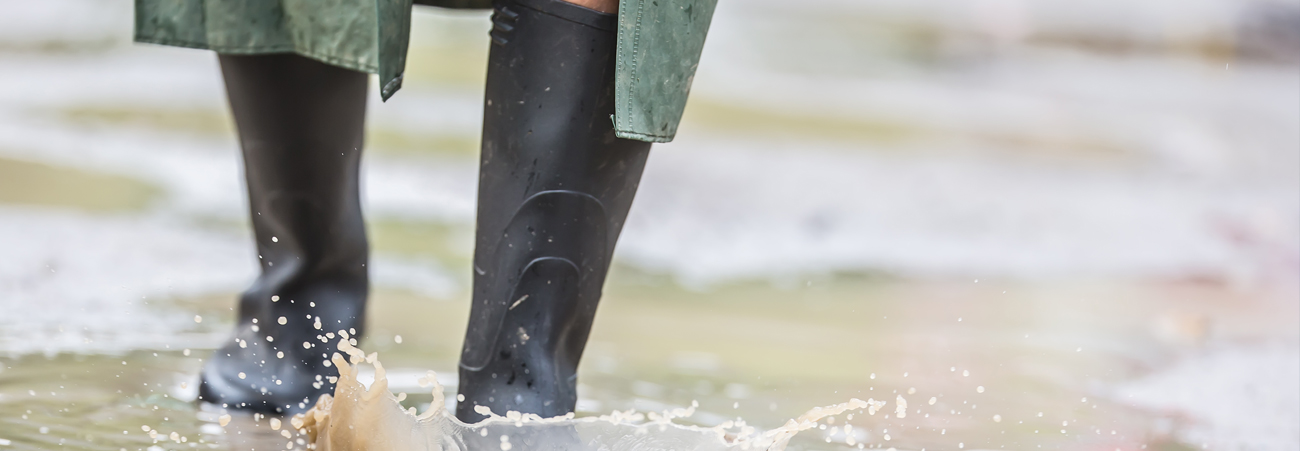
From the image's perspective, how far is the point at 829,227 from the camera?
3182 millimetres

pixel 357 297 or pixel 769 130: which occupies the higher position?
pixel 769 130

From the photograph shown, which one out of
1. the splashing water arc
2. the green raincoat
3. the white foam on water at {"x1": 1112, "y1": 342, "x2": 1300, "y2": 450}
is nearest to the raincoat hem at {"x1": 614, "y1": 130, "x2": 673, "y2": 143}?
the green raincoat

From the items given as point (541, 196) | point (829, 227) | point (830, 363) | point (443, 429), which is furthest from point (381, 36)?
point (829, 227)

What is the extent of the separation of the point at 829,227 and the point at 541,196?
219 centimetres

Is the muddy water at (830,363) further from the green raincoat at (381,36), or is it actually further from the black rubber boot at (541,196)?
the green raincoat at (381,36)

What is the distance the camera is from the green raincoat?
1.01 metres

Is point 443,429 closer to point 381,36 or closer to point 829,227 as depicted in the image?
point 381,36

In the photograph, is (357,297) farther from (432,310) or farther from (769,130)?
(769,130)

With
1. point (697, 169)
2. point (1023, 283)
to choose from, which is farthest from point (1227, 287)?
point (697, 169)

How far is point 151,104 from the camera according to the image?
433 cm

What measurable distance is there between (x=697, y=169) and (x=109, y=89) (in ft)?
7.55

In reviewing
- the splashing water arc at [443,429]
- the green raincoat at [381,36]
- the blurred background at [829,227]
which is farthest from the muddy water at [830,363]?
the green raincoat at [381,36]

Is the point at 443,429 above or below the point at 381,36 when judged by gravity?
below

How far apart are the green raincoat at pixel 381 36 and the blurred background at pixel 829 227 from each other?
15.3 inches
